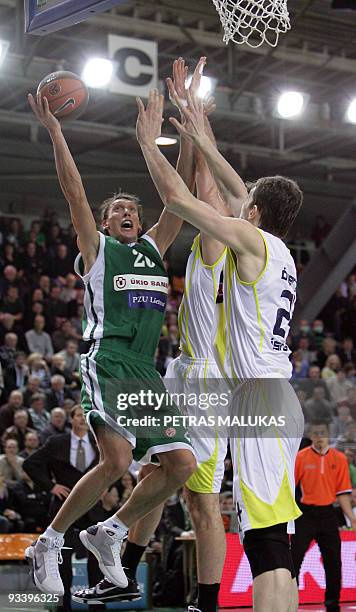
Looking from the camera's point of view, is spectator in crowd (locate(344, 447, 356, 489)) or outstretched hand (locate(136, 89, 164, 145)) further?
spectator in crowd (locate(344, 447, 356, 489))

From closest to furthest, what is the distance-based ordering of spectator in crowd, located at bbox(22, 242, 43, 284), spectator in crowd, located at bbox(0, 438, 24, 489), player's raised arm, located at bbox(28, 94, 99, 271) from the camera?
player's raised arm, located at bbox(28, 94, 99, 271) < spectator in crowd, located at bbox(0, 438, 24, 489) < spectator in crowd, located at bbox(22, 242, 43, 284)

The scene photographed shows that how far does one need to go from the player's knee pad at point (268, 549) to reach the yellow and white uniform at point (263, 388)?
5 cm

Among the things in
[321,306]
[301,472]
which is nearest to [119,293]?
[301,472]

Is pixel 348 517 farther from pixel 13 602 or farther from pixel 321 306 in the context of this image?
pixel 321 306

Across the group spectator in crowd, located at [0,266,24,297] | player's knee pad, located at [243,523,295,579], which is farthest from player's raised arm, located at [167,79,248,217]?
spectator in crowd, located at [0,266,24,297]

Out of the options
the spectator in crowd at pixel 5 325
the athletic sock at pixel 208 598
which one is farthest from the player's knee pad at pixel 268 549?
the spectator in crowd at pixel 5 325

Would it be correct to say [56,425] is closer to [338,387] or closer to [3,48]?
[338,387]

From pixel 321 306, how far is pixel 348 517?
996cm

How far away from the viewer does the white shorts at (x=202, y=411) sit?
19.4 feet

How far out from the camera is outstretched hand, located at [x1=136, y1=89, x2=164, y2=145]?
5.54 m

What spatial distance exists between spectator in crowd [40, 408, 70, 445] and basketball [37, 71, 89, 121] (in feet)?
21.6

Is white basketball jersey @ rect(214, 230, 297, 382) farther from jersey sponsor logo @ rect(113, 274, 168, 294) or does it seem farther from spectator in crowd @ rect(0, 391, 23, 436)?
spectator in crowd @ rect(0, 391, 23, 436)

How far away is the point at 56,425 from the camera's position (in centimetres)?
1238

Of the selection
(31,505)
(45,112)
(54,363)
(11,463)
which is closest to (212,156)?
(45,112)
